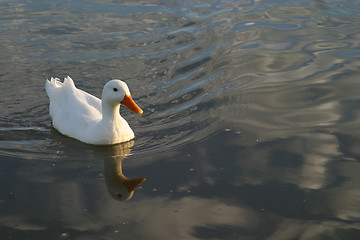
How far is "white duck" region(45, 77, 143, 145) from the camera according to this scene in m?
7.12

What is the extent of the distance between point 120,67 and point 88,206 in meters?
4.41

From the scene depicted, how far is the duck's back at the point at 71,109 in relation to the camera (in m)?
7.49

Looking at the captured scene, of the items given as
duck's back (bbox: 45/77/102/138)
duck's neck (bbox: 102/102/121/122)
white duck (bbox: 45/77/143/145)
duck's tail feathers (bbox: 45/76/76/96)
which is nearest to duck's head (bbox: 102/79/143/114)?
white duck (bbox: 45/77/143/145)

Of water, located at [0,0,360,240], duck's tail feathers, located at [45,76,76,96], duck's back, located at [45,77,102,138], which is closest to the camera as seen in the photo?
water, located at [0,0,360,240]

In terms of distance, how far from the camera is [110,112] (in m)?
7.27

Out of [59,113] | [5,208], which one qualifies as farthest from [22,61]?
[5,208]

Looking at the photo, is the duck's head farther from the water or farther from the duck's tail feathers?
the duck's tail feathers

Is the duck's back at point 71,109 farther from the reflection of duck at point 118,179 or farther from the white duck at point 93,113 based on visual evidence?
the reflection of duck at point 118,179

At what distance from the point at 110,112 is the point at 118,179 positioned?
4.09 ft

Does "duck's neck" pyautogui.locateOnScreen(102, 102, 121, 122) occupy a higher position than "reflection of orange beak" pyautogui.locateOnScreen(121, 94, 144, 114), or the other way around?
"reflection of orange beak" pyautogui.locateOnScreen(121, 94, 144, 114)

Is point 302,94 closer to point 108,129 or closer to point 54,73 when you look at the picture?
point 108,129

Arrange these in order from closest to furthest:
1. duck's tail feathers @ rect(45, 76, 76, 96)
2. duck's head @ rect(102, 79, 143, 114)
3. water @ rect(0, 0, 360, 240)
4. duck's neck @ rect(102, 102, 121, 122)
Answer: water @ rect(0, 0, 360, 240) → duck's head @ rect(102, 79, 143, 114) → duck's neck @ rect(102, 102, 121, 122) → duck's tail feathers @ rect(45, 76, 76, 96)

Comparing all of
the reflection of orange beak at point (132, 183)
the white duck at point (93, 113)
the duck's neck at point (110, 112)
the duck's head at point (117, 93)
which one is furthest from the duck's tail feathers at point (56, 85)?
the reflection of orange beak at point (132, 183)

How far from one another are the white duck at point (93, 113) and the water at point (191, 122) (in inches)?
6.6
